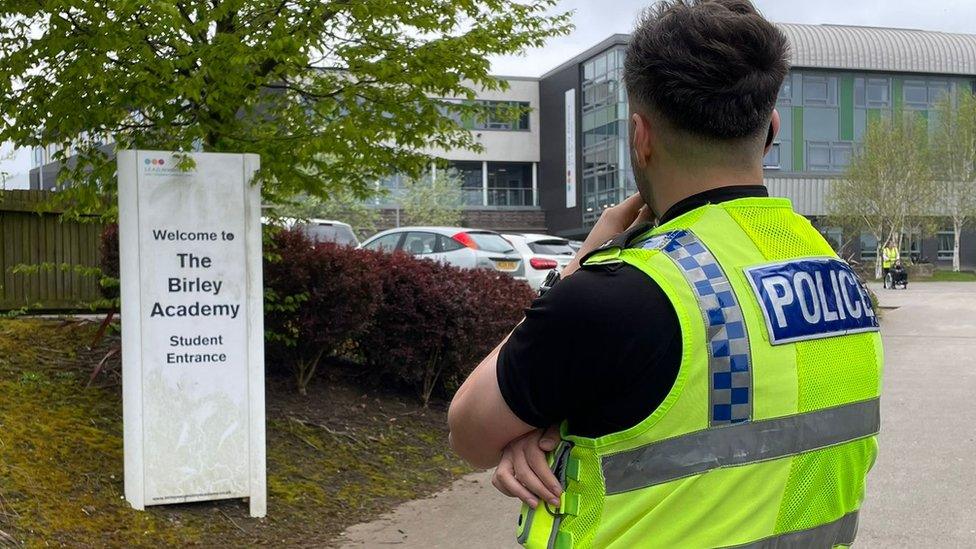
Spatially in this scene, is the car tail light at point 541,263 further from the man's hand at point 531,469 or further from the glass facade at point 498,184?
the glass facade at point 498,184

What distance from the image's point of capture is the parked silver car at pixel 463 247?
16.6 meters

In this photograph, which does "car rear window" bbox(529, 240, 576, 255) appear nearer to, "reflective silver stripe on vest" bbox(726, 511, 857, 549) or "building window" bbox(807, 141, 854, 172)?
"reflective silver stripe on vest" bbox(726, 511, 857, 549)

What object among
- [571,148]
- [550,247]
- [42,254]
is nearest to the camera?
[42,254]

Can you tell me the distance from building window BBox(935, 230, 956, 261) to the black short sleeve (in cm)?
6447

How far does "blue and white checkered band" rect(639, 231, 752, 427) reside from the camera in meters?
1.57

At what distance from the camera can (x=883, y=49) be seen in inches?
2176

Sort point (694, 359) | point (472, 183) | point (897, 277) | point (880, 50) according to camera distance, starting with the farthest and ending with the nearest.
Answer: point (472, 183), point (880, 50), point (897, 277), point (694, 359)

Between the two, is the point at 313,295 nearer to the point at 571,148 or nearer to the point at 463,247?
the point at 463,247

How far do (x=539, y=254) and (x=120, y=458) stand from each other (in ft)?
37.5

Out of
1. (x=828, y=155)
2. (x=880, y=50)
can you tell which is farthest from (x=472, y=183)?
(x=880, y=50)

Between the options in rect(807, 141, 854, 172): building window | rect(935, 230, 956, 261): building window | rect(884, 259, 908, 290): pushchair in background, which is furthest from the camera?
rect(935, 230, 956, 261): building window

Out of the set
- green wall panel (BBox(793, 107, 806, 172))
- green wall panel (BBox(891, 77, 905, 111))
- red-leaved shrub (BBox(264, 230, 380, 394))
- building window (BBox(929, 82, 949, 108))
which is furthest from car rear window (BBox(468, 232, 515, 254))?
building window (BBox(929, 82, 949, 108))

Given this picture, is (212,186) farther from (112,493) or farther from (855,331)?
(855,331)

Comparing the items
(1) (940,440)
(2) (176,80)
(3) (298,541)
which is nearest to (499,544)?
(3) (298,541)
